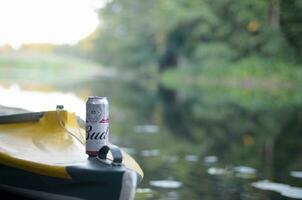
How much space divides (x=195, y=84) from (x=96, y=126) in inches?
460

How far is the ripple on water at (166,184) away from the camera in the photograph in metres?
2.61

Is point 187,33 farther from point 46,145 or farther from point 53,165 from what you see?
point 53,165

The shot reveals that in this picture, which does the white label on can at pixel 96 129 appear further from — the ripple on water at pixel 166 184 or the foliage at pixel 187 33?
the foliage at pixel 187 33

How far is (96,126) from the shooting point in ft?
5.75

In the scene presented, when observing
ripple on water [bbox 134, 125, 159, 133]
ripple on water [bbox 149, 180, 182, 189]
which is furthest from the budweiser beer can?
ripple on water [bbox 134, 125, 159, 133]

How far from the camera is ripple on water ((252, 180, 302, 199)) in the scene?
2.46m

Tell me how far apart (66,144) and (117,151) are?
0.77ft

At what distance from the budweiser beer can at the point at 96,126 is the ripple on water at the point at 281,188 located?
3.33 ft

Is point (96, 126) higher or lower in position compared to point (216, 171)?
higher

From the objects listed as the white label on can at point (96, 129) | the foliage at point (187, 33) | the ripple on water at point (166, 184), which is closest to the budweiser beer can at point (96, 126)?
the white label on can at point (96, 129)

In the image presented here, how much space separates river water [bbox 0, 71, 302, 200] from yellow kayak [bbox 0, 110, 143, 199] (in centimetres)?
58

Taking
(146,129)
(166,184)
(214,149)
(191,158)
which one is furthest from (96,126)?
(146,129)

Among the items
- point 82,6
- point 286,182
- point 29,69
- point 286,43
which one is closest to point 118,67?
point 29,69

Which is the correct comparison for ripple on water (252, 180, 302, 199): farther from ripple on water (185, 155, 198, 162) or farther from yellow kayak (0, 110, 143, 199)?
yellow kayak (0, 110, 143, 199)
